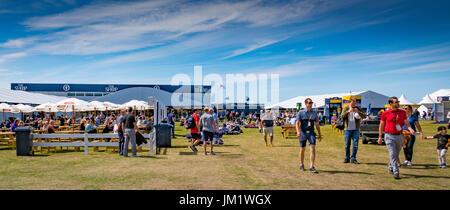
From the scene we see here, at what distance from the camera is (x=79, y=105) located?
895 inches

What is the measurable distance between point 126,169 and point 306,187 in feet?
15.7

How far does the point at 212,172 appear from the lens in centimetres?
794

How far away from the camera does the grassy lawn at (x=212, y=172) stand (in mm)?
6520

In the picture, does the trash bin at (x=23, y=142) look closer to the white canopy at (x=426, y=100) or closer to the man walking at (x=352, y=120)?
the man walking at (x=352, y=120)

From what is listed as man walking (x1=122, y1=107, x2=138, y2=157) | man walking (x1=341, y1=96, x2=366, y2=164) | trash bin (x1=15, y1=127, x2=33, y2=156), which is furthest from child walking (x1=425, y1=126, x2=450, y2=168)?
trash bin (x1=15, y1=127, x2=33, y2=156)

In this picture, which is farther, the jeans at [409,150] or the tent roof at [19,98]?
the tent roof at [19,98]

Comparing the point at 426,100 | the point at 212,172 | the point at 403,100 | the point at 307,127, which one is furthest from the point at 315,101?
the point at 212,172

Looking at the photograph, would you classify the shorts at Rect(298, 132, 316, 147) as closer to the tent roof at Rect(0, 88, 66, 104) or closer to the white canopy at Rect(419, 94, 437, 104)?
the tent roof at Rect(0, 88, 66, 104)

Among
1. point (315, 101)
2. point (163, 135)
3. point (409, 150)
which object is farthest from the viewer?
point (315, 101)

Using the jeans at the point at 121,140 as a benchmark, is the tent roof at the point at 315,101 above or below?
above

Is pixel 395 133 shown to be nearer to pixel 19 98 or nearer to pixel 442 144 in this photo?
pixel 442 144

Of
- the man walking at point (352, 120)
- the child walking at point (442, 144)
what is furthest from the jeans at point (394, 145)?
the child walking at point (442, 144)
